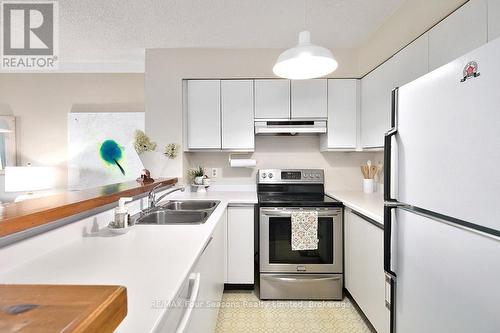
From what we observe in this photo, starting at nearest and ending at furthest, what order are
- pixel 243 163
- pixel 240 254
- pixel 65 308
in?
pixel 65 308, pixel 240 254, pixel 243 163

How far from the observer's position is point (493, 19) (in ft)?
3.62

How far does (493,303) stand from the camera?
0.77 metres

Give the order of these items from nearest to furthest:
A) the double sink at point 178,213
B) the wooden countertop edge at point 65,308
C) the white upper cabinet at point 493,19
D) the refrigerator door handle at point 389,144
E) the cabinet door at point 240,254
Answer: the wooden countertop edge at point 65,308 → the white upper cabinet at point 493,19 → the refrigerator door handle at point 389,144 → the double sink at point 178,213 → the cabinet door at point 240,254

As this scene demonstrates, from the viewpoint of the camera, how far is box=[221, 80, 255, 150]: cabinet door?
2.64 meters

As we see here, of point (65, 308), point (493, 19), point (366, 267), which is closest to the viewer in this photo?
point (65, 308)

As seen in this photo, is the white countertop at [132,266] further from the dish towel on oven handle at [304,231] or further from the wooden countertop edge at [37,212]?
the dish towel on oven handle at [304,231]

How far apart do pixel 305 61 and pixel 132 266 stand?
1.44 meters

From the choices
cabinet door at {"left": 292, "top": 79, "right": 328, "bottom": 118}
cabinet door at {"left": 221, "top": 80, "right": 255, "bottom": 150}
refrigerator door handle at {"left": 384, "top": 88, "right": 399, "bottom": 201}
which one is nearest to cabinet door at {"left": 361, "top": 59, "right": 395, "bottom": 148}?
cabinet door at {"left": 292, "top": 79, "right": 328, "bottom": 118}

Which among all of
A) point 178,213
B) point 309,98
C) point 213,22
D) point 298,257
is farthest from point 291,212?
point 213,22

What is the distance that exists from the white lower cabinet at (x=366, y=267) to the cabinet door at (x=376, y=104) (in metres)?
0.75

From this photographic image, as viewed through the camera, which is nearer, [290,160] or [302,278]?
[302,278]

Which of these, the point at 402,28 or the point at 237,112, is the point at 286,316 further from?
the point at 402,28

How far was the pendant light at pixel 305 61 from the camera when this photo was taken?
4.55 ft

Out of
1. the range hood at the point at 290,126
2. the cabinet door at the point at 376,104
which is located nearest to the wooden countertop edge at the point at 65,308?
the cabinet door at the point at 376,104
